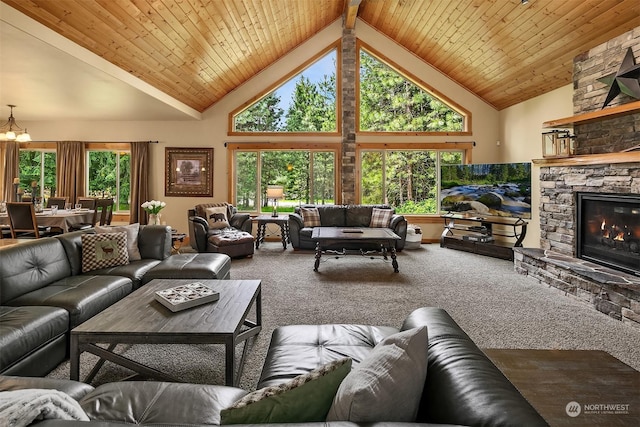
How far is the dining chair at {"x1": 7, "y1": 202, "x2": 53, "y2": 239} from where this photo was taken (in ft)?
15.1

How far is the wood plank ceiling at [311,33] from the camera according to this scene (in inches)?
147

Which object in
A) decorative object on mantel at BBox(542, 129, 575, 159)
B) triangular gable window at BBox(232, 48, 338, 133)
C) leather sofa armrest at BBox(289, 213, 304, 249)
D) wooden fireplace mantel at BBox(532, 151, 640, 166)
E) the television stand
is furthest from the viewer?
triangular gable window at BBox(232, 48, 338, 133)

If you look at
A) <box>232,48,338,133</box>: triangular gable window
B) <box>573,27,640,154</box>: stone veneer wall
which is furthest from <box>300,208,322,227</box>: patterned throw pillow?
<box>573,27,640,154</box>: stone veneer wall

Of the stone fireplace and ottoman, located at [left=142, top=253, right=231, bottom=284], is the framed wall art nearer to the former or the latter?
ottoman, located at [left=142, top=253, right=231, bottom=284]

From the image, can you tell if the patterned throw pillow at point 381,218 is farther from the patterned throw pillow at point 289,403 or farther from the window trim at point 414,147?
the patterned throw pillow at point 289,403

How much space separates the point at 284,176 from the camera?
751 cm

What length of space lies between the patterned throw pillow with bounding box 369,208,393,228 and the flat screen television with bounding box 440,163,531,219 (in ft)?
3.96

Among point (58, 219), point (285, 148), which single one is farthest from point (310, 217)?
point (58, 219)

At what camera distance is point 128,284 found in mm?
2943

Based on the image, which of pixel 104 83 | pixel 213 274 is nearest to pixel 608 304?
pixel 213 274

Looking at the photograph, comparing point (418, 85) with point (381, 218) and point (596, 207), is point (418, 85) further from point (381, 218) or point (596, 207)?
point (596, 207)

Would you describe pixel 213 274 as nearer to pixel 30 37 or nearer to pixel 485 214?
pixel 30 37

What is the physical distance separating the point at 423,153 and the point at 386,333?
6.24m

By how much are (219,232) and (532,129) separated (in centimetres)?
595
